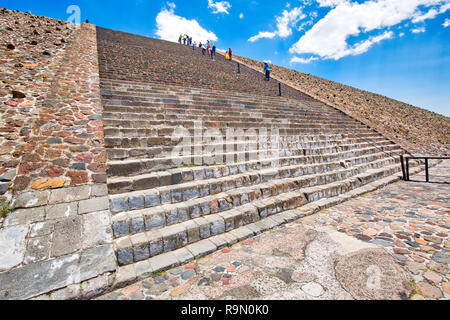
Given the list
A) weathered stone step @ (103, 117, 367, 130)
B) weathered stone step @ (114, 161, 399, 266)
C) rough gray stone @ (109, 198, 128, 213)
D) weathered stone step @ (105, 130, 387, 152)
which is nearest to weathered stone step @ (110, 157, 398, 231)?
rough gray stone @ (109, 198, 128, 213)

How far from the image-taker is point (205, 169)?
3.87 m

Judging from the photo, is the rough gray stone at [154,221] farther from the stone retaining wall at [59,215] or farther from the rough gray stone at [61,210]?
the rough gray stone at [61,210]

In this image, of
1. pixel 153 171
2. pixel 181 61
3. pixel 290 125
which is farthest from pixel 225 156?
pixel 181 61

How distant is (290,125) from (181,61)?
856 cm

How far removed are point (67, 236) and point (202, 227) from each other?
1.63 m

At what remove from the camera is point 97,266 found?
2.16m

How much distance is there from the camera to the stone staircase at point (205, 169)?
9.13 ft

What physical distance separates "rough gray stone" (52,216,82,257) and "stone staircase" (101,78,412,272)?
40 centimetres

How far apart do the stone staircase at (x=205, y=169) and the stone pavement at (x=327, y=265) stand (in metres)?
0.31

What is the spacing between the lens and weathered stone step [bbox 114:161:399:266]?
2.45 meters

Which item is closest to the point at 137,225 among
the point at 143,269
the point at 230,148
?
the point at 143,269

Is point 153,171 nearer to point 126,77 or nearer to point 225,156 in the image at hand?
point 225,156

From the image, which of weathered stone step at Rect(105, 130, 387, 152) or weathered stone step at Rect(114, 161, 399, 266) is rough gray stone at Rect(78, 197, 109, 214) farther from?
weathered stone step at Rect(105, 130, 387, 152)

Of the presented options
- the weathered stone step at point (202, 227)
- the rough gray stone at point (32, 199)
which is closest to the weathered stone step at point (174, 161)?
the rough gray stone at point (32, 199)
